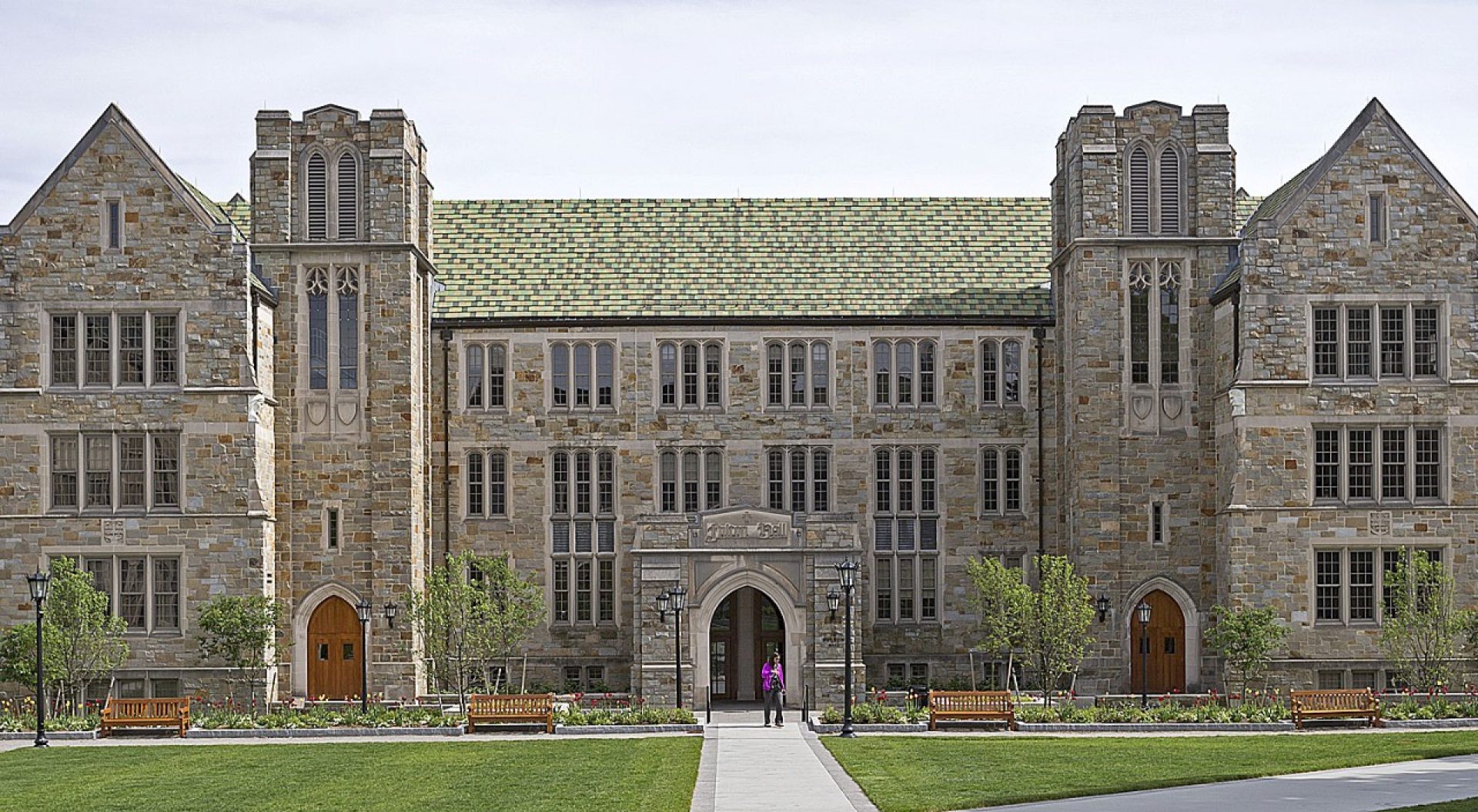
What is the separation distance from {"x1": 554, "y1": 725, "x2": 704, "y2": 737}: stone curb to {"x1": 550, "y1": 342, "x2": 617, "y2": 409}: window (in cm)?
1479

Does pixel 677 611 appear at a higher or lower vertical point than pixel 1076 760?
higher

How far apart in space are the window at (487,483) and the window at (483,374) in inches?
57.3

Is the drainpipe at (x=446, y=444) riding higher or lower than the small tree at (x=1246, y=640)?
higher

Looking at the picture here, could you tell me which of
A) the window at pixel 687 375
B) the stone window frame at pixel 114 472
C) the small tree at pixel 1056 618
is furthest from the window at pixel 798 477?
the stone window frame at pixel 114 472

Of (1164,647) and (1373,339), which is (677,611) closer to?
(1164,647)

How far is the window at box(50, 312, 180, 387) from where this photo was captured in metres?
51.3

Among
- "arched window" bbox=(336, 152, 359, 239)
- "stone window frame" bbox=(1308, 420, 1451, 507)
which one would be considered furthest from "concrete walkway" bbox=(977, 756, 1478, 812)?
"arched window" bbox=(336, 152, 359, 239)

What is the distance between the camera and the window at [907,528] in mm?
56750

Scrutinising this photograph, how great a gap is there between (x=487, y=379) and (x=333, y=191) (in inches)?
266

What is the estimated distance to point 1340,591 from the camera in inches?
2019

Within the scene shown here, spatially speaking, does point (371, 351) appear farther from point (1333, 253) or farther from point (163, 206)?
point (1333, 253)

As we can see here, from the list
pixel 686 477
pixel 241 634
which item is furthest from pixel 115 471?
pixel 686 477

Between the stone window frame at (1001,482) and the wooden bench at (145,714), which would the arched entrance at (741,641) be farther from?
the wooden bench at (145,714)

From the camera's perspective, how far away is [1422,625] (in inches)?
1946
